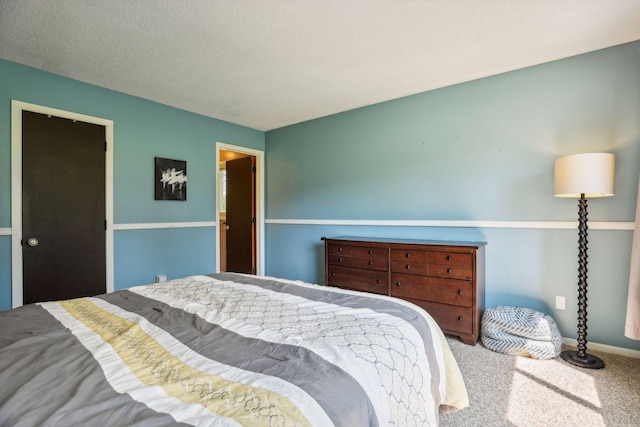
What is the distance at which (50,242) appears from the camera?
2.81 m

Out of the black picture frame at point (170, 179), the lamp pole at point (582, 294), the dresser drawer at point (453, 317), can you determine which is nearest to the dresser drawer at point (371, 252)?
the dresser drawer at point (453, 317)

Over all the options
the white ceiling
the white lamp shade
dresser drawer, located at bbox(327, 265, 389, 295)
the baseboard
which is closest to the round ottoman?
the baseboard

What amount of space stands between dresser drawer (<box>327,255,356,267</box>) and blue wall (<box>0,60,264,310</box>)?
171cm

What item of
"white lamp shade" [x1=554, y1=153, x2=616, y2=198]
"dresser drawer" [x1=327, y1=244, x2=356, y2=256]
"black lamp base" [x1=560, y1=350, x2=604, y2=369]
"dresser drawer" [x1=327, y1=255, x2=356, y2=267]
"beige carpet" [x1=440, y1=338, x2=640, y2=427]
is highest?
"white lamp shade" [x1=554, y1=153, x2=616, y2=198]

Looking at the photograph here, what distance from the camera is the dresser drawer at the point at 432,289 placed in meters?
2.65

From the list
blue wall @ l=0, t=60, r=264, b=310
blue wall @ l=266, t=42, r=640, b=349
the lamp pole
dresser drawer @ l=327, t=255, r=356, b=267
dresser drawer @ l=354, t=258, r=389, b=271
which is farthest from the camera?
dresser drawer @ l=327, t=255, r=356, b=267

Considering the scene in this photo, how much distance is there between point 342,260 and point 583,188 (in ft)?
7.07

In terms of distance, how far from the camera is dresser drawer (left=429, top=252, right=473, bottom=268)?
2629 millimetres

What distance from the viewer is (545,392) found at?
1.95 metres

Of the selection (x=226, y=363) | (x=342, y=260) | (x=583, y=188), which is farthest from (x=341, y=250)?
(x=226, y=363)

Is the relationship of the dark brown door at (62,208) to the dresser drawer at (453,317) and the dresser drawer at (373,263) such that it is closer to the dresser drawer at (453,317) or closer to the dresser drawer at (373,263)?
the dresser drawer at (373,263)

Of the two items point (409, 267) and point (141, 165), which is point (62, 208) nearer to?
point (141, 165)

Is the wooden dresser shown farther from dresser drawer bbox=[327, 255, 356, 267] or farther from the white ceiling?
the white ceiling

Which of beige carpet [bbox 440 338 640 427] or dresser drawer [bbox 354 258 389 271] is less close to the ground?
dresser drawer [bbox 354 258 389 271]
